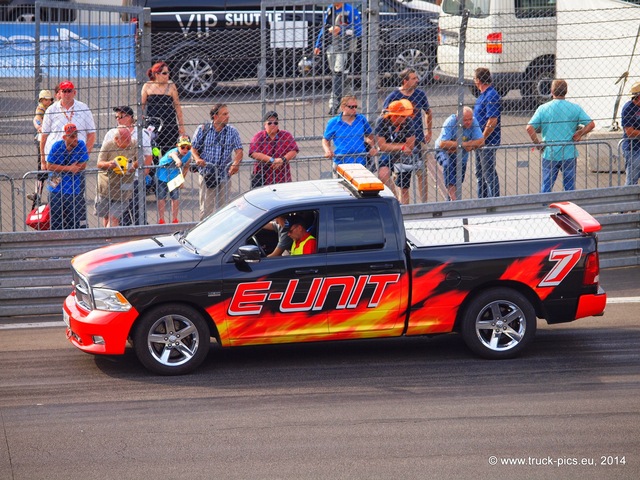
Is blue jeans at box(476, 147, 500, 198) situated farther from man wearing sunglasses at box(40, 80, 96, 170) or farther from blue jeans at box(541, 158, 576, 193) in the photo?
man wearing sunglasses at box(40, 80, 96, 170)

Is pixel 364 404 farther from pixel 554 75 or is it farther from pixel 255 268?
pixel 554 75

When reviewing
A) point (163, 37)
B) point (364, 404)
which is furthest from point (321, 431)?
point (163, 37)

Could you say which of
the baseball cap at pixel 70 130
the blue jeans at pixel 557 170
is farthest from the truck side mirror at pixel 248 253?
the blue jeans at pixel 557 170

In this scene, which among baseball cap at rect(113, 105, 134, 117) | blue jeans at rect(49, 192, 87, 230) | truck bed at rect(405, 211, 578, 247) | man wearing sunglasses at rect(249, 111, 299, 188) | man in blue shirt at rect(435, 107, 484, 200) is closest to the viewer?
truck bed at rect(405, 211, 578, 247)

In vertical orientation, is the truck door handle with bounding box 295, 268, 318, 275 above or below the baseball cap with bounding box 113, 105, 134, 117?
below

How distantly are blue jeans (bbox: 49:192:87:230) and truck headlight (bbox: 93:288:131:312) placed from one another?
271 cm

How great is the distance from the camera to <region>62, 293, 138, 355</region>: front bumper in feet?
28.4

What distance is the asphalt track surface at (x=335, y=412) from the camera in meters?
6.94

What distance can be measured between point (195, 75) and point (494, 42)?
140 inches

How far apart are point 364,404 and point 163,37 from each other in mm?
5872

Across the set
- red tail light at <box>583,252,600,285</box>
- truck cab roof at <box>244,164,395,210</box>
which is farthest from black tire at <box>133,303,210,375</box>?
red tail light at <box>583,252,600,285</box>

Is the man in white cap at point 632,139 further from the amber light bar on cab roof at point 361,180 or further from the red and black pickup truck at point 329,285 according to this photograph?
the amber light bar on cab roof at point 361,180

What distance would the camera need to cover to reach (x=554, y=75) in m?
12.2

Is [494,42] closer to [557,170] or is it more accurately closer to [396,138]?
[396,138]
